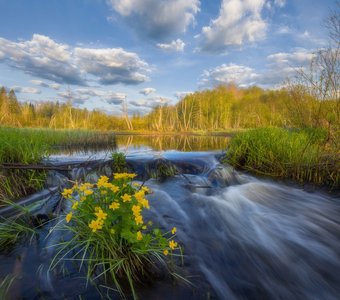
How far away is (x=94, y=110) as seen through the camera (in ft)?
241

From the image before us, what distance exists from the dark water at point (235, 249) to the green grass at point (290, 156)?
1051mm

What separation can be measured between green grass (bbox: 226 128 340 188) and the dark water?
105 centimetres

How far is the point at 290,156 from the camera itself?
23.9 ft

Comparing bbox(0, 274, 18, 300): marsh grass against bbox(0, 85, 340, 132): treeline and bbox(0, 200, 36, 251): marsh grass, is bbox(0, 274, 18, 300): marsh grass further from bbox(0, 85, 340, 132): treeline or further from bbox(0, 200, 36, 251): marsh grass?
bbox(0, 85, 340, 132): treeline

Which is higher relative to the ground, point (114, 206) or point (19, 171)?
point (114, 206)

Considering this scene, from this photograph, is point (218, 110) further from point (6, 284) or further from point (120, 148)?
point (6, 284)

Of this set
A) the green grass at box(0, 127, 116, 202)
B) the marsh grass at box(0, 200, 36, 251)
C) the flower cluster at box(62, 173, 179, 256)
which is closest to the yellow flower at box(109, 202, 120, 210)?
the flower cluster at box(62, 173, 179, 256)

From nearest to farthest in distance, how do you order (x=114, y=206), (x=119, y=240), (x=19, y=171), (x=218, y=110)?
(x=114, y=206), (x=119, y=240), (x=19, y=171), (x=218, y=110)

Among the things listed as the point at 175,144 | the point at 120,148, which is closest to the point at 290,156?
the point at 120,148

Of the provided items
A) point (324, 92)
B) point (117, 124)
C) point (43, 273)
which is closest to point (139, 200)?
point (43, 273)

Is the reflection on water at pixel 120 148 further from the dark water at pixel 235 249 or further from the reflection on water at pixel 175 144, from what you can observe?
the dark water at pixel 235 249

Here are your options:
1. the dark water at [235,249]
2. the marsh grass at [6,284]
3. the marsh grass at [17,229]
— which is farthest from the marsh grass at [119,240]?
the marsh grass at [17,229]

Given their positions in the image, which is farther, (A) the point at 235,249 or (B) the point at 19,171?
(B) the point at 19,171

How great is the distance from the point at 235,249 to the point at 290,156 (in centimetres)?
478
